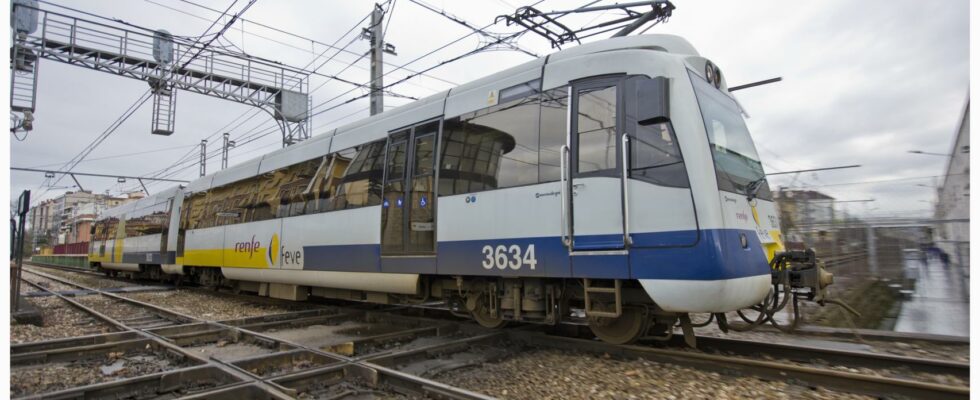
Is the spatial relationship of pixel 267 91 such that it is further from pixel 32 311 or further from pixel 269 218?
pixel 32 311

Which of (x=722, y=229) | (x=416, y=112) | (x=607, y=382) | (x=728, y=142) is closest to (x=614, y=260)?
(x=722, y=229)

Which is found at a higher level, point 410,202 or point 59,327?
point 410,202

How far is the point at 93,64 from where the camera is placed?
15430 millimetres

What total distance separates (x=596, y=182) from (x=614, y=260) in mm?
746

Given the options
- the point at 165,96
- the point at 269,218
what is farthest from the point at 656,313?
the point at 165,96

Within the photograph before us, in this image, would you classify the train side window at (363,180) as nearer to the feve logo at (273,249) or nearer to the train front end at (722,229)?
the feve logo at (273,249)

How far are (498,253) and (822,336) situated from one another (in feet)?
14.0

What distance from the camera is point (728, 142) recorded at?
16.8ft

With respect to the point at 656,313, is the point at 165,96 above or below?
above

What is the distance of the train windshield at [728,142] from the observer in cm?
472

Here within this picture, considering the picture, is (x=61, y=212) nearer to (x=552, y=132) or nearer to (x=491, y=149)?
(x=491, y=149)

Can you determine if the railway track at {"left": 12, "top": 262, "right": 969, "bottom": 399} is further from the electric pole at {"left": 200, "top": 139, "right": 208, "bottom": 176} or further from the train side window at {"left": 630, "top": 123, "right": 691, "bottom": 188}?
the electric pole at {"left": 200, "top": 139, "right": 208, "bottom": 176}

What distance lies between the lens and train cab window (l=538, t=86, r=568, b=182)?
5.09 m

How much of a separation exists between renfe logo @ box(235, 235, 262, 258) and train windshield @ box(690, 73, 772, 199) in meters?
8.67
